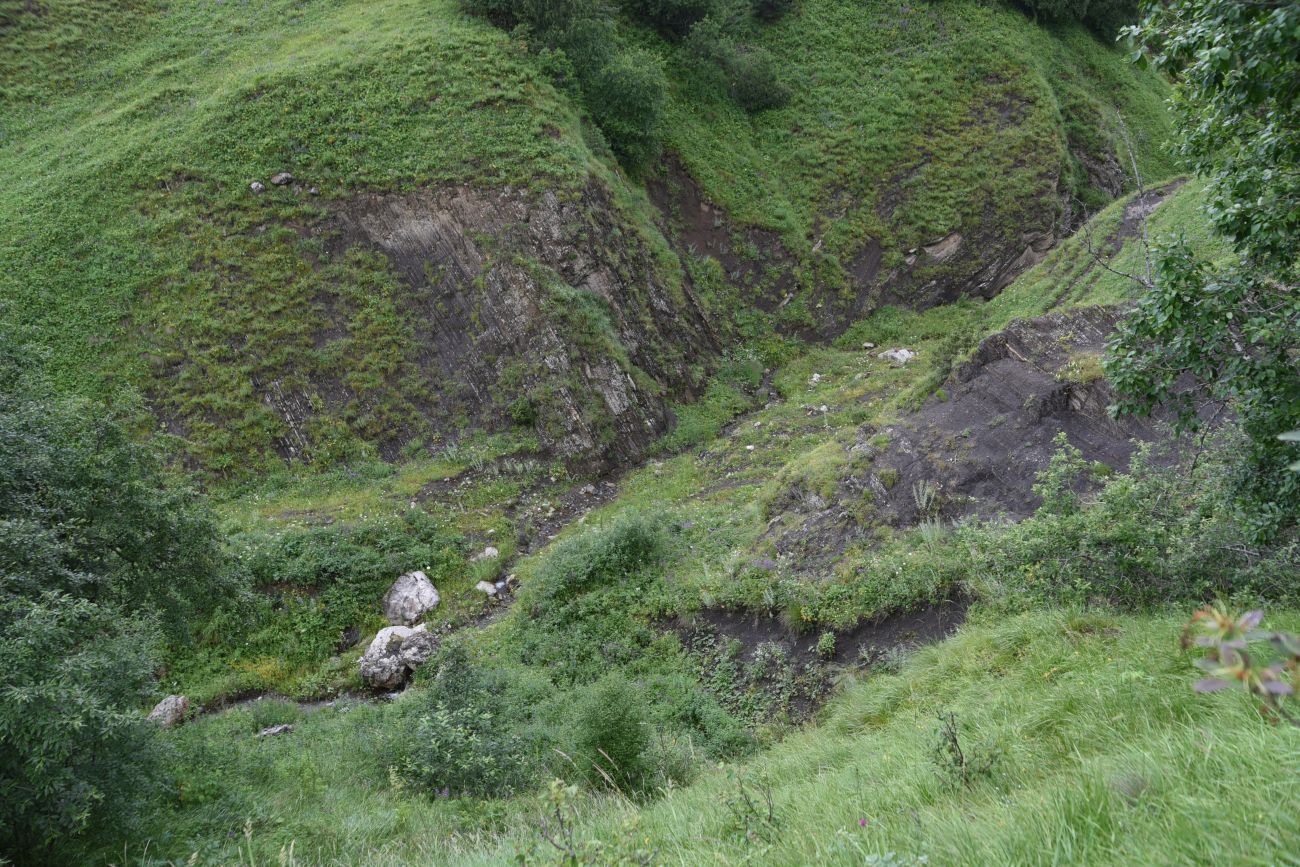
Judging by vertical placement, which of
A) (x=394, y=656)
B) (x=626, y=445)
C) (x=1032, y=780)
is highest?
(x=1032, y=780)

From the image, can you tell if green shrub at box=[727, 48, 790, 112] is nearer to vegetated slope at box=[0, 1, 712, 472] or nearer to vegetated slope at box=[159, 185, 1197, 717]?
vegetated slope at box=[0, 1, 712, 472]

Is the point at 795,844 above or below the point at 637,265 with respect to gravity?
above

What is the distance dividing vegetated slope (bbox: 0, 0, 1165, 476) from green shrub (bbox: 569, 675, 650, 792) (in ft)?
35.5

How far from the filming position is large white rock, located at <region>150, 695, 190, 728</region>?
36.6ft

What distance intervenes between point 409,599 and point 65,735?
9010 mm

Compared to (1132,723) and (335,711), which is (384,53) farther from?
(1132,723)

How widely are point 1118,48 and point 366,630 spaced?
136 feet

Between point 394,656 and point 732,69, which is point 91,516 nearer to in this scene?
point 394,656

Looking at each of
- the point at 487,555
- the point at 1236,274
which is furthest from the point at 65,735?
the point at 487,555

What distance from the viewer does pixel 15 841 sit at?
5449mm


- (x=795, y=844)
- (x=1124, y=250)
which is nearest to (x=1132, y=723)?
(x=795, y=844)

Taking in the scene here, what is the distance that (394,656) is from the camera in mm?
12641

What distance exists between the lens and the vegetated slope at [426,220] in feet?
60.6

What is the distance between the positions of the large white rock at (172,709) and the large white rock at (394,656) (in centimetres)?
265
